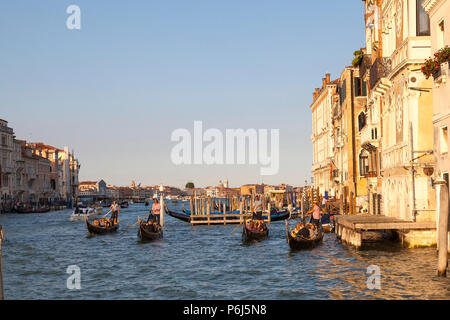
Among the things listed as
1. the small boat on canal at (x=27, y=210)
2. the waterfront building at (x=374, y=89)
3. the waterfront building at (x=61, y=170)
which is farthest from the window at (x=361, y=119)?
the waterfront building at (x=61, y=170)

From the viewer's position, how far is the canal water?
14.1 metres

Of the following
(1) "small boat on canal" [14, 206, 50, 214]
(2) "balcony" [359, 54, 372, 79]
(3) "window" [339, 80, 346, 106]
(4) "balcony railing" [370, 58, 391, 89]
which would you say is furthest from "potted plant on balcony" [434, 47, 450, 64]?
(1) "small boat on canal" [14, 206, 50, 214]

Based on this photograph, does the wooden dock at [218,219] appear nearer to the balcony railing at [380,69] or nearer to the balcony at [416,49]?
the balcony railing at [380,69]

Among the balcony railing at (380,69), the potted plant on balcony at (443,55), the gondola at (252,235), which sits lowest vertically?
the gondola at (252,235)

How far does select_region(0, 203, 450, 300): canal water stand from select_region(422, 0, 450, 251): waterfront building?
285cm

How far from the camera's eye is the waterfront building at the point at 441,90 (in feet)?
48.5

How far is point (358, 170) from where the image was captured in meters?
33.7

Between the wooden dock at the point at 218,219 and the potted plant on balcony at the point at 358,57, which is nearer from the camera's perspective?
the potted plant on balcony at the point at 358,57

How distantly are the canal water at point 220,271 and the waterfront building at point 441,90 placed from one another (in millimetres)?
2850

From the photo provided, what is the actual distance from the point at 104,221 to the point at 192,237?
5742mm

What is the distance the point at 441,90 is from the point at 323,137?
33522mm

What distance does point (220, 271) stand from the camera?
60.3 ft

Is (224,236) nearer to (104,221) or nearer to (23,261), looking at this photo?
(104,221)
